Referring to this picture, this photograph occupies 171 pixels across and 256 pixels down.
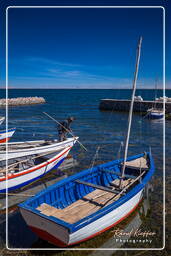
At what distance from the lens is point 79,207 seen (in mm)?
10438

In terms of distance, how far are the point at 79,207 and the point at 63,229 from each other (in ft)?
7.52

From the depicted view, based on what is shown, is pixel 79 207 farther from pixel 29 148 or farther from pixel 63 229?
pixel 29 148

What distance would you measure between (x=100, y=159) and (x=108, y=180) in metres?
7.65

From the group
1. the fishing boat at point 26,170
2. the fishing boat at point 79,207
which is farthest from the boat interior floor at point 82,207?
the fishing boat at point 26,170

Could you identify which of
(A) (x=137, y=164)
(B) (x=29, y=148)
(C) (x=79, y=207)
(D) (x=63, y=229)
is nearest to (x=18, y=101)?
(B) (x=29, y=148)

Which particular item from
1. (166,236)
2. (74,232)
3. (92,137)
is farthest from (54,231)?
(92,137)

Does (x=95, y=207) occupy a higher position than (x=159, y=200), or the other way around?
(x=95, y=207)

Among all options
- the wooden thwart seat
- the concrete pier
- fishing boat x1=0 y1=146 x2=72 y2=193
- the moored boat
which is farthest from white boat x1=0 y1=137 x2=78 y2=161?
the concrete pier

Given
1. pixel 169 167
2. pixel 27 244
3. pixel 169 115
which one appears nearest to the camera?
pixel 27 244

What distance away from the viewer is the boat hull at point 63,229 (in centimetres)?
845

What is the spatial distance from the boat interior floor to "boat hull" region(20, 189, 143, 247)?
0.49 meters

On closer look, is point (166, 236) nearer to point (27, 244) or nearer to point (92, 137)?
point (27, 244)

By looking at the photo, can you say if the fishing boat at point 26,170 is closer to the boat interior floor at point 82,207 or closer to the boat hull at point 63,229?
the boat interior floor at point 82,207

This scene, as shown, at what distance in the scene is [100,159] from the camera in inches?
846
